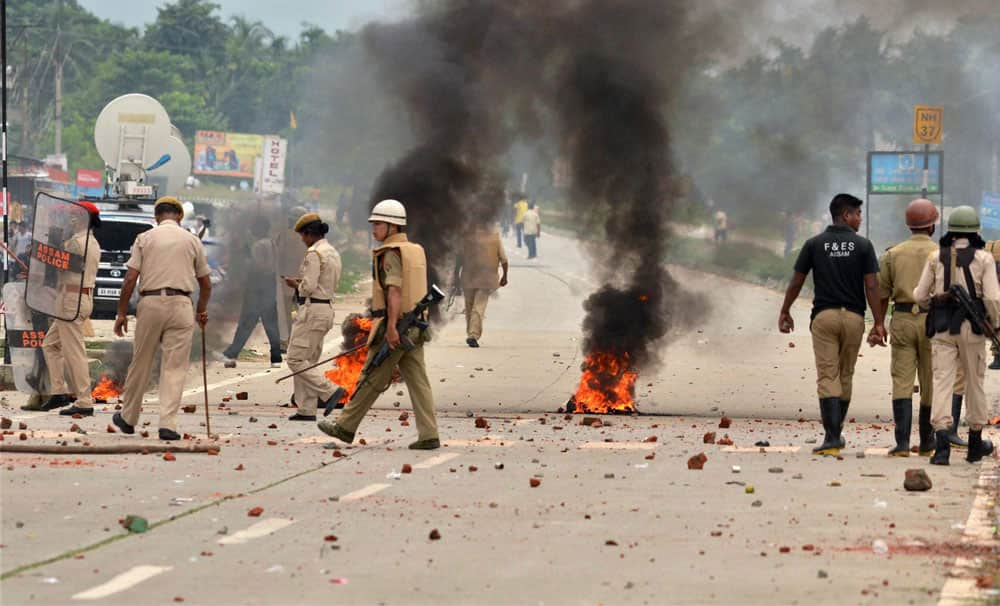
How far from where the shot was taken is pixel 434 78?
16828 mm

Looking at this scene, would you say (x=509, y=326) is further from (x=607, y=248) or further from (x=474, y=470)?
(x=474, y=470)

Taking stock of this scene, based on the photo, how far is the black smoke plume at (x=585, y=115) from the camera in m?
15.5

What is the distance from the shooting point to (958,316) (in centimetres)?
1109

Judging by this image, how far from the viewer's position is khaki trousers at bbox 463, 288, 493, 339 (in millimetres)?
21620

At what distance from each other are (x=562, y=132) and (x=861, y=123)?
49.3 feet

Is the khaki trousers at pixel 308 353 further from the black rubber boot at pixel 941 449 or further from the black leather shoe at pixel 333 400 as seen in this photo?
the black rubber boot at pixel 941 449

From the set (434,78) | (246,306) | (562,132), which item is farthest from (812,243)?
(246,306)

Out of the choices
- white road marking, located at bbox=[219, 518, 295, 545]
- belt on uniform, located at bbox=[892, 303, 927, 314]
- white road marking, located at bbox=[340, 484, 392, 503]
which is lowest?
white road marking, located at bbox=[219, 518, 295, 545]

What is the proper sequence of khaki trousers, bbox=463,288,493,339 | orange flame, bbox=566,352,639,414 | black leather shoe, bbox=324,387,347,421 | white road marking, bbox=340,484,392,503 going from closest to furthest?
1. white road marking, bbox=340,484,392,503
2. black leather shoe, bbox=324,387,347,421
3. orange flame, bbox=566,352,639,414
4. khaki trousers, bbox=463,288,493,339

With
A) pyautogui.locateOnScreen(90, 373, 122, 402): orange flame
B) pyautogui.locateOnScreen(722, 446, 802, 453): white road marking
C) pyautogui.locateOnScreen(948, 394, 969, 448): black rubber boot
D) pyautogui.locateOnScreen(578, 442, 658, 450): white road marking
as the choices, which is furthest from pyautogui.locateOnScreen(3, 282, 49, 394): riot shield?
pyautogui.locateOnScreen(948, 394, 969, 448): black rubber boot

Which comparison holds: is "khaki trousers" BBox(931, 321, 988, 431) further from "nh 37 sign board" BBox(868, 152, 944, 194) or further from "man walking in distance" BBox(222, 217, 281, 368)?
"nh 37 sign board" BBox(868, 152, 944, 194)

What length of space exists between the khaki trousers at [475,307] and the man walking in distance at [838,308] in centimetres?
988

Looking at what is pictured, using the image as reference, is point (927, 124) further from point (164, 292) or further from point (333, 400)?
point (164, 292)

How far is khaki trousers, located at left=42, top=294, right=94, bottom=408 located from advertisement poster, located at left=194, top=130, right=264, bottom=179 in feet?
248
